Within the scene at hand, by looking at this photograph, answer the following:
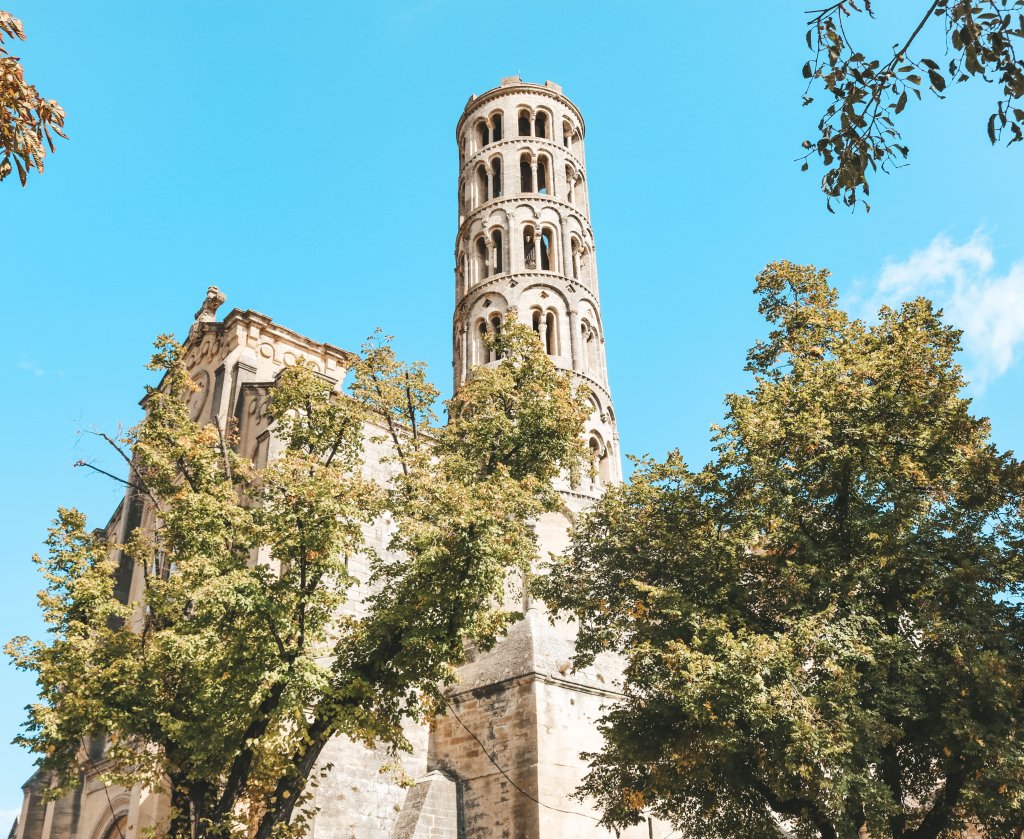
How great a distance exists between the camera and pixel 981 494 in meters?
13.2

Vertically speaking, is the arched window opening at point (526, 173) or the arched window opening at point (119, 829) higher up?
the arched window opening at point (526, 173)

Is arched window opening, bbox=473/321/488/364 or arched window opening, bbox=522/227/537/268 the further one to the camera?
arched window opening, bbox=522/227/537/268

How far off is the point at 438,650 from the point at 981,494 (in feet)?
26.0

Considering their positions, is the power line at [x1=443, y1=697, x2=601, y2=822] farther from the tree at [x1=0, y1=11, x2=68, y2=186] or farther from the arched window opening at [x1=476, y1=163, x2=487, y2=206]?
the arched window opening at [x1=476, y1=163, x2=487, y2=206]

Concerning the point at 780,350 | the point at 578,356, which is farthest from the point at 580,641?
the point at 578,356

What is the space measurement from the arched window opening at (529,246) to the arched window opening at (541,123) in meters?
5.43

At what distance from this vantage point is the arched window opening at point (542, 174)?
37125 millimetres

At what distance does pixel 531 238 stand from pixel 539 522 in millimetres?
13348

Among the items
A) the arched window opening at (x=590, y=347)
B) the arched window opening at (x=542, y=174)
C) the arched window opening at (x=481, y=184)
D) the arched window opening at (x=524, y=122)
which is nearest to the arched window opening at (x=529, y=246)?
the arched window opening at (x=542, y=174)

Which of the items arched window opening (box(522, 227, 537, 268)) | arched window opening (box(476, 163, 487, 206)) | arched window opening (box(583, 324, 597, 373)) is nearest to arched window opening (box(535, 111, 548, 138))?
arched window opening (box(476, 163, 487, 206))

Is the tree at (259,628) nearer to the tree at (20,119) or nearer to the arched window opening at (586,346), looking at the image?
the tree at (20,119)

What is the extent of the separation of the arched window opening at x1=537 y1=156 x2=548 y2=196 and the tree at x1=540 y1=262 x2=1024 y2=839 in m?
22.9

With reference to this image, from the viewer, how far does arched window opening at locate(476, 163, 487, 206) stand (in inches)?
1467

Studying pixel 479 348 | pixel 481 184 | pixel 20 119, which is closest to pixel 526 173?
pixel 481 184
